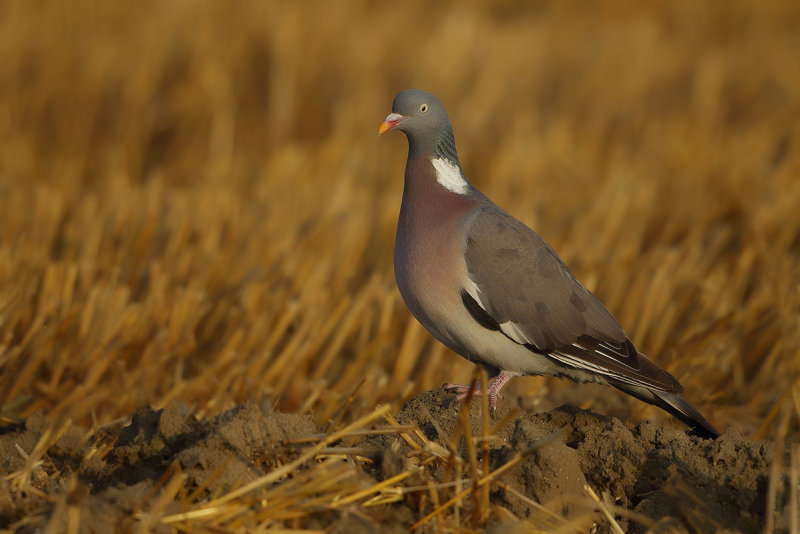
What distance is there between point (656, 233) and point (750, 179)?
3.48 ft

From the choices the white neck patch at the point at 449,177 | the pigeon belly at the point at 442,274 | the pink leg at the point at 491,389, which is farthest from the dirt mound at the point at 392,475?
the white neck patch at the point at 449,177

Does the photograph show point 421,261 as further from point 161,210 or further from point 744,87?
point 744,87

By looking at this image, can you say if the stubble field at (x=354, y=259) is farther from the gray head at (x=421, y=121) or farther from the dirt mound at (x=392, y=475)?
the gray head at (x=421, y=121)

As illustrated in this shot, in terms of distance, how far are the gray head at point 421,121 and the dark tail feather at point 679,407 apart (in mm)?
1211

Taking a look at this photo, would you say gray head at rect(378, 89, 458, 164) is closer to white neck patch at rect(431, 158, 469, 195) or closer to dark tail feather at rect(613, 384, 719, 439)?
white neck patch at rect(431, 158, 469, 195)

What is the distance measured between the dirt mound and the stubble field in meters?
0.01

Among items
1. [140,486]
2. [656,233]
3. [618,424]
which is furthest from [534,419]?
[656,233]

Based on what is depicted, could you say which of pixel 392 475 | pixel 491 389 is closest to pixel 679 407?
pixel 491 389

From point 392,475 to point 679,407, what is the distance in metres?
1.41

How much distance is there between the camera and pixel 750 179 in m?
7.34

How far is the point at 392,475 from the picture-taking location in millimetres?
2637

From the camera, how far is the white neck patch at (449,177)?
3594 mm

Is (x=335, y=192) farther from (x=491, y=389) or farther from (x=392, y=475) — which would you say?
(x=392, y=475)

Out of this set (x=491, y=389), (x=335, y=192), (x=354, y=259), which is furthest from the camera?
(x=335, y=192)
